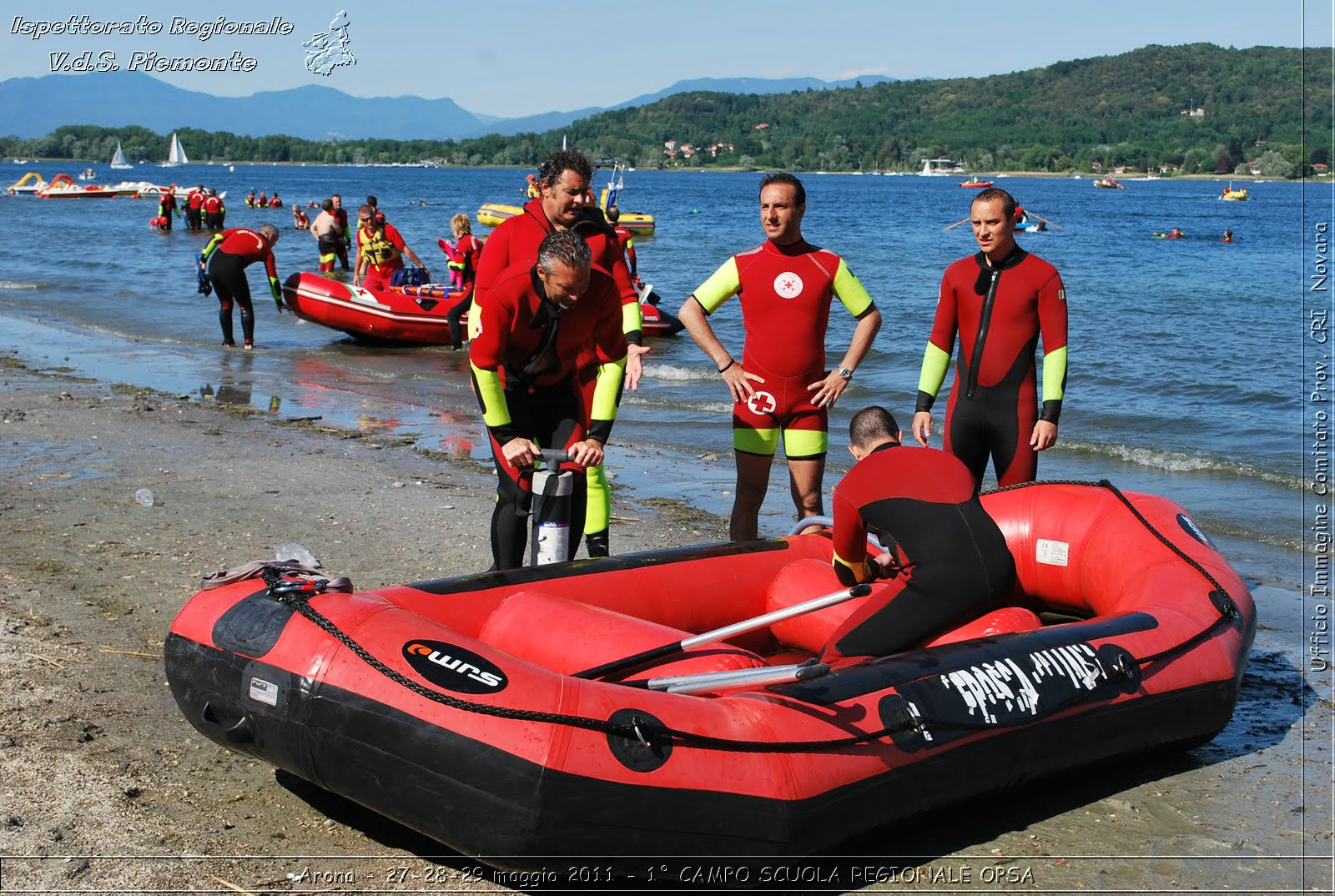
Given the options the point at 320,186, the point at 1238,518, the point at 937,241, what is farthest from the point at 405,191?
the point at 1238,518

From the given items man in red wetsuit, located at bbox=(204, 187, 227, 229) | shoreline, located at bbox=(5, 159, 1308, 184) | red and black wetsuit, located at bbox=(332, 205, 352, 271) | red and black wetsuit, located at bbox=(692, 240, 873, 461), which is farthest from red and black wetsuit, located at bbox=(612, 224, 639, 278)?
shoreline, located at bbox=(5, 159, 1308, 184)

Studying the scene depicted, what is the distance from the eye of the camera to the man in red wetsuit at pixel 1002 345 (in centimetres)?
554

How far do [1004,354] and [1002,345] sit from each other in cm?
4

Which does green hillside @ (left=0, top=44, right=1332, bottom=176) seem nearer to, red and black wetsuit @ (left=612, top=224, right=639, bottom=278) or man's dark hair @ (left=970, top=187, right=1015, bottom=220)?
red and black wetsuit @ (left=612, top=224, right=639, bottom=278)

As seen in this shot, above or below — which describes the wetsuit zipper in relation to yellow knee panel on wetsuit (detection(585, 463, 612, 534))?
above

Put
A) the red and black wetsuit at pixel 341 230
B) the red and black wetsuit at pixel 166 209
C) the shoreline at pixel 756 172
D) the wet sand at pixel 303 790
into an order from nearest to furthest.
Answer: the wet sand at pixel 303 790, the red and black wetsuit at pixel 341 230, the red and black wetsuit at pixel 166 209, the shoreline at pixel 756 172

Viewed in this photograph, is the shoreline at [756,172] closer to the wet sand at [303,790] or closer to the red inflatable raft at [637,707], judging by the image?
the wet sand at [303,790]

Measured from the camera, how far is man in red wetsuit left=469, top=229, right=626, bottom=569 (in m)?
4.86

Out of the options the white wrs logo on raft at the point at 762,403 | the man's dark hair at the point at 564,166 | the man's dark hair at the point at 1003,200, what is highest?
the man's dark hair at the point at 564,166

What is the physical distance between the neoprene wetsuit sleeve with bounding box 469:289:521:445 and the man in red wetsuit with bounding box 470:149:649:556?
30 centimetres

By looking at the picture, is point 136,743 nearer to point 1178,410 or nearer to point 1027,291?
point 1027,291

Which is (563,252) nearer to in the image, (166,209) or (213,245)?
(213,245)

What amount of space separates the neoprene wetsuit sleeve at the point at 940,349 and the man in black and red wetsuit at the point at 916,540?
165 cm

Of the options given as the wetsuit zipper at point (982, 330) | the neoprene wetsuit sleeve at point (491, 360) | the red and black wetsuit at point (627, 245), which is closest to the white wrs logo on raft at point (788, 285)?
the red and black wetsuit at point (627, 245)
